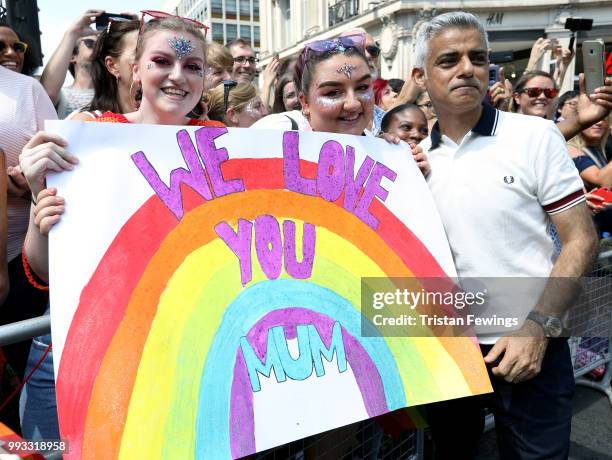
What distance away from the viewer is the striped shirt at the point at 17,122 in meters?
1.74

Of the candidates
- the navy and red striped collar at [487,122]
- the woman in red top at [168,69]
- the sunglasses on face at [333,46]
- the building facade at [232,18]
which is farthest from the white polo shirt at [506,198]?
the building facade at [232,18]

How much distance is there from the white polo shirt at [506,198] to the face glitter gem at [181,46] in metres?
0.86

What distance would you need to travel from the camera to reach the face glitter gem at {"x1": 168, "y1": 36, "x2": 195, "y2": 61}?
1.49 meters

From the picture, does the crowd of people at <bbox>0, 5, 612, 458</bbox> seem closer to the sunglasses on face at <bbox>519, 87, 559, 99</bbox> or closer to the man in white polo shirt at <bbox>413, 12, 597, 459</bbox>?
the man in white polo shirt at <bbox>413, 12, 597, 459</bbox>

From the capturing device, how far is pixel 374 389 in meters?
1.34

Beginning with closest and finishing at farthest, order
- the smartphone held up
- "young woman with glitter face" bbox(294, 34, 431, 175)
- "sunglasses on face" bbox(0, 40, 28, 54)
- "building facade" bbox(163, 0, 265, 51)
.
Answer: "young woman with glitter face" bbox(294, 34, 431, 175) → "sunglasses on face" bbox(0, 40, 28, 54) → the smartphone held up → "building facade" bbox(163, 0, 265, 51)

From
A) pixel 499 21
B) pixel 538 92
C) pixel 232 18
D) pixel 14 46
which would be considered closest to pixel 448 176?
pixel 14 46

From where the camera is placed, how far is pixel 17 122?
1817 mm

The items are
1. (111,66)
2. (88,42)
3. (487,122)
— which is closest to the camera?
(487,122)

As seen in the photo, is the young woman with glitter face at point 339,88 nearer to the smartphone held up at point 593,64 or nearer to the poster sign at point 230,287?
the poster sign at point 230,287

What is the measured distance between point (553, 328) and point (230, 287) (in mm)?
883

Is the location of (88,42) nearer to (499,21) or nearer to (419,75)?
(419,75)

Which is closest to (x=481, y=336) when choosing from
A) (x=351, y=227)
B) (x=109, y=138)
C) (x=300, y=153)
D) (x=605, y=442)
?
(x=351, y=227)

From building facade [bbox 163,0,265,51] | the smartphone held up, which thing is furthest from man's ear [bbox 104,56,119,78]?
building facade [bbox 163,0,265,51]
